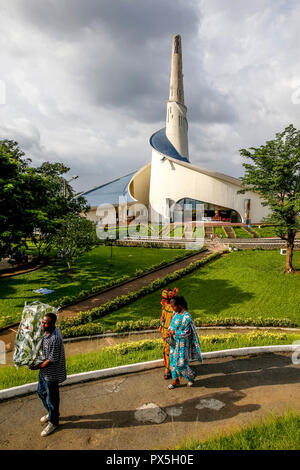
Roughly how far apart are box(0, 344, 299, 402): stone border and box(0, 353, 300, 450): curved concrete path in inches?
4.5

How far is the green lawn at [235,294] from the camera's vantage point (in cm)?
1059

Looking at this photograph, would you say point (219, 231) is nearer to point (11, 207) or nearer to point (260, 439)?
point (11, 207)

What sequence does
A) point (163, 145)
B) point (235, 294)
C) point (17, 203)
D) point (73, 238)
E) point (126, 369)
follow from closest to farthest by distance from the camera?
1. point (126, 369)
2. point (17, 203)
3. point (235, 294)
4. point (73, 238)
5. point (163, 145)

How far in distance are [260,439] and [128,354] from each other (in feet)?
11.6

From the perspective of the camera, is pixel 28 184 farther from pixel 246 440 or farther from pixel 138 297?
pixel 246 440

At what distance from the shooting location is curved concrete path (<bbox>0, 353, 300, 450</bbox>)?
11.3 ft

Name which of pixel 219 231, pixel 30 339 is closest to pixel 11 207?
pixel 30 339

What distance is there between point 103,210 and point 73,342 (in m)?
41.0

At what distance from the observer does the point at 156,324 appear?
9109 mm

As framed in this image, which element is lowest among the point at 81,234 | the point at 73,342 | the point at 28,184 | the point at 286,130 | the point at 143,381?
the point at 73,342

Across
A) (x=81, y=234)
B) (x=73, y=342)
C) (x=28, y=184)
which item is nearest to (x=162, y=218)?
(x=81, y=234)

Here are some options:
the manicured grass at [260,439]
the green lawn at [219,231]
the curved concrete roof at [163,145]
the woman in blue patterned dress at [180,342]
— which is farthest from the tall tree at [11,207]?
the curved concrete roof at [163,145]
